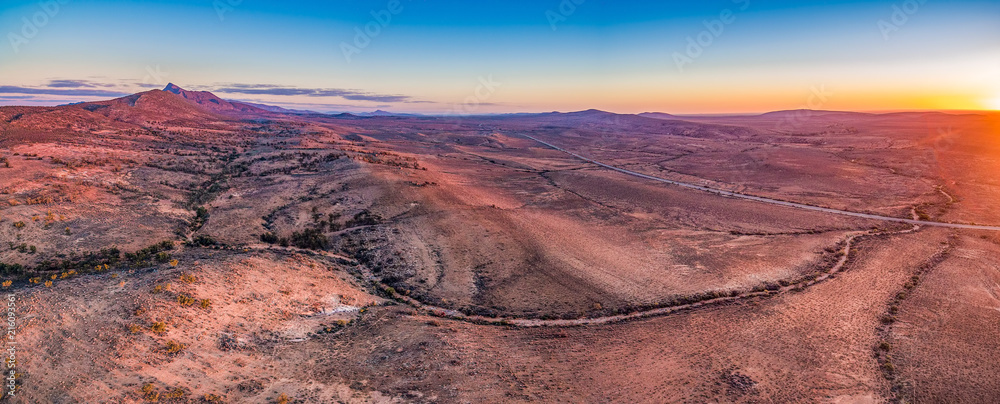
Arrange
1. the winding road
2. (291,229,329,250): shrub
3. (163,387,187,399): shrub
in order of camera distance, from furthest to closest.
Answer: the winding road, (291,229,329,250): shrub, (163,387,187,399): shrub

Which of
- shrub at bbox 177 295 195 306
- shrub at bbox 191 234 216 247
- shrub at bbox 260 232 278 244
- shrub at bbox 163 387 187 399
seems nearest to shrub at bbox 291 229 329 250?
shrub at bbox 260 232 278 244

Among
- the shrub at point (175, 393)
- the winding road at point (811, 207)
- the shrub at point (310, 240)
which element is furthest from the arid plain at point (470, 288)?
the winding road at point (811, 207)

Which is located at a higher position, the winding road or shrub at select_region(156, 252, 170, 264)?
the winding road

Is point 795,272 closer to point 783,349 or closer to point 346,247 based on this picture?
point 783,349

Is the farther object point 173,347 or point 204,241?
point 204,241

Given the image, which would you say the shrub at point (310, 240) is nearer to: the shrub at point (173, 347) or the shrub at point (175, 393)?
the shrub at point (173, 347)

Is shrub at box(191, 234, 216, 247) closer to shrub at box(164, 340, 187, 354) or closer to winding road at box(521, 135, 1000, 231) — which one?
shrub at box(164, 340, 187, 354)

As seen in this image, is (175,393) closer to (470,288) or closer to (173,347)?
(173,347)

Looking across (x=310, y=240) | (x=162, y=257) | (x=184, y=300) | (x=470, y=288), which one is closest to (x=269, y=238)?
(x=310, y=240)
